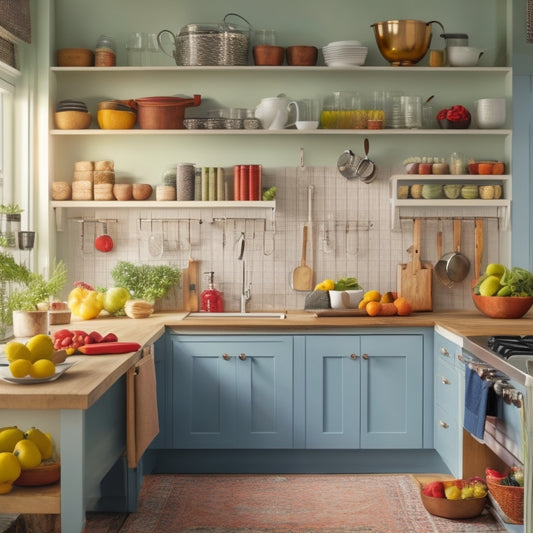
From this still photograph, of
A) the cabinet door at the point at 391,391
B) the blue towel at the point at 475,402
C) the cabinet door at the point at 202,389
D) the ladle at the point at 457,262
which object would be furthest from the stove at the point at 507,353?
the cabinet door at the point at 202,389

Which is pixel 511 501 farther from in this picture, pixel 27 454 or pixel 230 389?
pixel 27 454

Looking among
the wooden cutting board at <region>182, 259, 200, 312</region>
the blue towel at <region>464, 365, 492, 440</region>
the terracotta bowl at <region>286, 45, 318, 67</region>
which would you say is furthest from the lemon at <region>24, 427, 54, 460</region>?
the terracotta bowl at <region>286, 45, 318, 67</region>

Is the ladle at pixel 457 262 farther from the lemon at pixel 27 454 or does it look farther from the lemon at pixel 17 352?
the lemon at pixel 27 454

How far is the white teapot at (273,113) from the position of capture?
5.30 m

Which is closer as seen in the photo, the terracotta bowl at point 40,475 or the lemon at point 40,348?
the terracotta bowl at point 40,475

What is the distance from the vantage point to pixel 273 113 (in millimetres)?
5309

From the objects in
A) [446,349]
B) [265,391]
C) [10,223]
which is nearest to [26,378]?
[10,223]

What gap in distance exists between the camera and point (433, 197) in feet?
17.4

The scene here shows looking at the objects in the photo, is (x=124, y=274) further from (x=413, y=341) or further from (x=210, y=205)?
(x=413, y=341)

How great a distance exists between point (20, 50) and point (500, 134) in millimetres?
3026

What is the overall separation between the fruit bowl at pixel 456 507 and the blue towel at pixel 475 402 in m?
0.39

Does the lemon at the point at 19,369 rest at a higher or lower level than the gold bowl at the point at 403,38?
lower

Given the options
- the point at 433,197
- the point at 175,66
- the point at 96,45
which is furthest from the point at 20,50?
the point at 433,197

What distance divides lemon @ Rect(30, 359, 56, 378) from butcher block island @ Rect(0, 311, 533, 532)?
4cm
